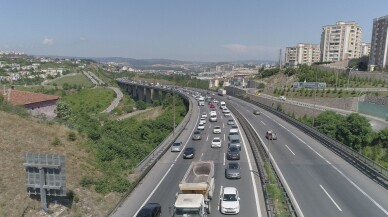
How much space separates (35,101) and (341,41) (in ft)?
553

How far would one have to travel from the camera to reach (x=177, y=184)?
30.5 meters

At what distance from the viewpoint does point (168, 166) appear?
36.8 metres

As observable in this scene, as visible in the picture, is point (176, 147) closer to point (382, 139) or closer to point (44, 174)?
point (44, 174)

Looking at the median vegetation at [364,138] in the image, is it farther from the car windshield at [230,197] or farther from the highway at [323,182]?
the car windshield at [230,197]

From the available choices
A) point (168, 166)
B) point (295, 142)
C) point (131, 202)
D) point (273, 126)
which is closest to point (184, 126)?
point (273, 126)

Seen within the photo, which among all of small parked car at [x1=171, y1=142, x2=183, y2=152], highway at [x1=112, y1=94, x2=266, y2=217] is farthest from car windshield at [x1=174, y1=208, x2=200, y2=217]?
small parked car at [x1=171, y1=142, x2=183, y2=152]

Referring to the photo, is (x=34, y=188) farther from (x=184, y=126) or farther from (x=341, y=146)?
(x=184, y=126)

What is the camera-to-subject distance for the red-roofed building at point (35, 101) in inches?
2186

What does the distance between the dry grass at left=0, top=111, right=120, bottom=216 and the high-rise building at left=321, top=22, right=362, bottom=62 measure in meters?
176

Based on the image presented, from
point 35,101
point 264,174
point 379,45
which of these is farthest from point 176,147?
point 379,45

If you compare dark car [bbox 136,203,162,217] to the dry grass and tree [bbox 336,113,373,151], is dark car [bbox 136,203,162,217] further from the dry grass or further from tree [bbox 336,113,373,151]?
tree [bbox 336,113,373,151]

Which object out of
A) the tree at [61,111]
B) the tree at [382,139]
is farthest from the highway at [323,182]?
the tree at [61,111]

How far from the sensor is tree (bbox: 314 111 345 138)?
65.0 meters

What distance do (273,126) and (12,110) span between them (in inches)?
1632
